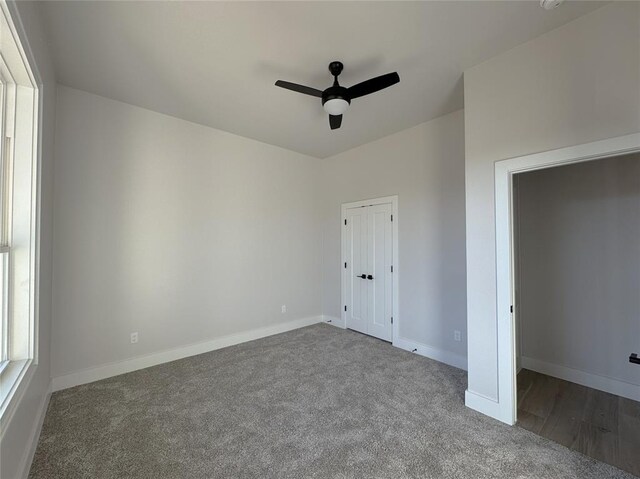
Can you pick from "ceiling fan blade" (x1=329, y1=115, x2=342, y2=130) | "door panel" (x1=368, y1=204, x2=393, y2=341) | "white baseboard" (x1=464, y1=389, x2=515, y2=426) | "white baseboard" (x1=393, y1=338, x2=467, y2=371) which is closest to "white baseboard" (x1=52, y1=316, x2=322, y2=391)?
"door panel" (x1=368, y1=204, x2=393, y2=341)

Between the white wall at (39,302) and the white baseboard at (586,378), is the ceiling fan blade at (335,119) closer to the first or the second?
the white wall at (39,302)

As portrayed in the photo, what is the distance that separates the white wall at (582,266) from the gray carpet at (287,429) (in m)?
1.20

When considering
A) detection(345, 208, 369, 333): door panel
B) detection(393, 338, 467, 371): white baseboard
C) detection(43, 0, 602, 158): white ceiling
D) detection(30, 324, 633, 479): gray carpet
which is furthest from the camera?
detection(345, 208, 369, 333): door panel

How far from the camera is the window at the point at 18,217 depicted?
169 centimetres

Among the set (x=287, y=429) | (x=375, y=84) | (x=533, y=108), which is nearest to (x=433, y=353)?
(x=287, y=429)

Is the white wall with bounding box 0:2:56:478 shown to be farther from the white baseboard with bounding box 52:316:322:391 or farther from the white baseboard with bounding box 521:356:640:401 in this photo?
the white baseboard with bounding box 521:356:640:401

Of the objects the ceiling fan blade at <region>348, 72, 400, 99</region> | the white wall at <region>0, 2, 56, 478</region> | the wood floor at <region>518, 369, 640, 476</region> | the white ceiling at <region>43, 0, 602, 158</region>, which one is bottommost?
the wood floor at <region>518, 369, 640, 476</region>

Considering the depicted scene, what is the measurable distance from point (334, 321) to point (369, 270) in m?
1.22

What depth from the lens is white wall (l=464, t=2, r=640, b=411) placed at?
176 centimetres

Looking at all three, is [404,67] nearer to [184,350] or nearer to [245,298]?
[245,298]

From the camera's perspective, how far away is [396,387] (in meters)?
2.70

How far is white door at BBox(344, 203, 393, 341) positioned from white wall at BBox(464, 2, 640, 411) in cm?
160

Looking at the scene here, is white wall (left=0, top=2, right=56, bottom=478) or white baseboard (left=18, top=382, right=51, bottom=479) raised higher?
white wall (left=0, top=2, right=56, bottom=478)

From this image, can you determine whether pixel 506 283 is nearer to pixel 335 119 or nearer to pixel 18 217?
pixel 335 119
